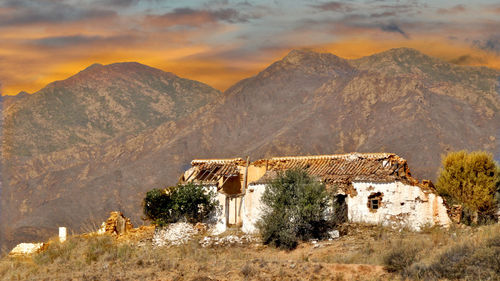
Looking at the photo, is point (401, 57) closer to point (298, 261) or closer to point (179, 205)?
point (179, 205)

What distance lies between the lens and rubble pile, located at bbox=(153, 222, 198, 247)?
30469 mm

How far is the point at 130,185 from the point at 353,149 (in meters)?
36.3

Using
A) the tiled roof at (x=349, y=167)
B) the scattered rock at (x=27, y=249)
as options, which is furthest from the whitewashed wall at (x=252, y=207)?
the scattered rock at (x=27, y=249)

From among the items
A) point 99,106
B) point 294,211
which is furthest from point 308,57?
point 294,211

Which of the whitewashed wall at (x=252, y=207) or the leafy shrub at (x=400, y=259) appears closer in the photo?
the leafy shrub at (x=400, y=259)

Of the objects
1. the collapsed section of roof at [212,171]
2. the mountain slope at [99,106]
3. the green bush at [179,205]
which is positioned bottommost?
the green bush at [179,205]

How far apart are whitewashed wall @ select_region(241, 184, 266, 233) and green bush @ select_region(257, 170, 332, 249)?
114 centimetres

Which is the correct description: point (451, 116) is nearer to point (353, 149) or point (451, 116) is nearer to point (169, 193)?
point (353, 149)

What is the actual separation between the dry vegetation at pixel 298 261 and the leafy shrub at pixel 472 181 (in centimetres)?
475

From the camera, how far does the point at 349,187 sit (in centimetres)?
3002

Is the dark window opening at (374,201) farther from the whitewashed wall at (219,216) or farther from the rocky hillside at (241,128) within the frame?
the rocky hillside at (241,128)

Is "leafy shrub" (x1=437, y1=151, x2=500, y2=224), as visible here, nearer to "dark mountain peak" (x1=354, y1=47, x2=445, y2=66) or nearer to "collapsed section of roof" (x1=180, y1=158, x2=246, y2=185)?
"collapsed section of roof" (x1=180, y1=158, x2=246, y2=185)

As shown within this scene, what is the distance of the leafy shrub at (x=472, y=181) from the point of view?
31172 mm

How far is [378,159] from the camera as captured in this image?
3103 cm
